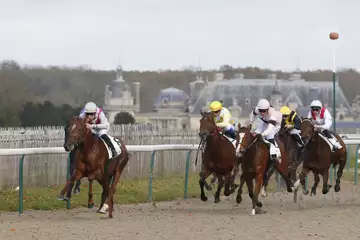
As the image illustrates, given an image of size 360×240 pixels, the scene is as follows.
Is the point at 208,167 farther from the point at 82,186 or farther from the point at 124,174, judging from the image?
the point at 124,174

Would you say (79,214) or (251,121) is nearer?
(79,214)

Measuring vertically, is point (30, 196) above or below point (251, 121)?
below

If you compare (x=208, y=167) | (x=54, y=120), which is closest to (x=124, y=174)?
(x=208, y=167)

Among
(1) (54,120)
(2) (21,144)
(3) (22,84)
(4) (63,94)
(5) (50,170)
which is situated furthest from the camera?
(4) (63,94)

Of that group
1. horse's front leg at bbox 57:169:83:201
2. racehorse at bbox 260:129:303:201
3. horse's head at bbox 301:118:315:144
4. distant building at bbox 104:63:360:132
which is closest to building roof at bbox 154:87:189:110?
distant building at bbox 104:63:360:132

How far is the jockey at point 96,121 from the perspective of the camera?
52.7ft

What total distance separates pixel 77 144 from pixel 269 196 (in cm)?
694

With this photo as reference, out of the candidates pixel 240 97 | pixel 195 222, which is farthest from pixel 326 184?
pixel 240 97

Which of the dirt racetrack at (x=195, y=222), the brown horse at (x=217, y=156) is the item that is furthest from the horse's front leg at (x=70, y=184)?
the brown horse at (x=217, y=156)

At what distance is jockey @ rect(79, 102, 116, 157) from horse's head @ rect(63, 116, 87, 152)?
380 millimetres

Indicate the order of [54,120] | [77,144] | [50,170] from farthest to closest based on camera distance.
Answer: [54,120], [50,170], [77,144]

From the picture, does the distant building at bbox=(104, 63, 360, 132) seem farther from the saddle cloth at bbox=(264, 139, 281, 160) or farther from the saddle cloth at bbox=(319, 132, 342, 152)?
the saddle cloth at bbox=(264, 139, 281, 160)

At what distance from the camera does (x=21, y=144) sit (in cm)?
2316

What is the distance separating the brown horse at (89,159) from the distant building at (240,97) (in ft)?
280
